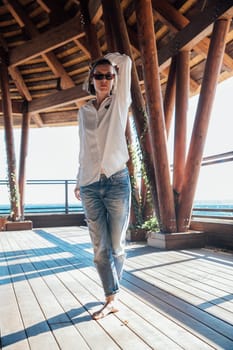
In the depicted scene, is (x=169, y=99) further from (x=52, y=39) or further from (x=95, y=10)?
(x=52, y=39)

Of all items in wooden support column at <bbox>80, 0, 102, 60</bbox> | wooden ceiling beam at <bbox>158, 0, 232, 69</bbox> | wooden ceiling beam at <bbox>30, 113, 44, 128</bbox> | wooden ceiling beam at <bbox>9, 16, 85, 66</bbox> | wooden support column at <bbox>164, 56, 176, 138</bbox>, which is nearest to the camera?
wooden ceiling beam at <bbox>158, 0, 232, 69</bbox>

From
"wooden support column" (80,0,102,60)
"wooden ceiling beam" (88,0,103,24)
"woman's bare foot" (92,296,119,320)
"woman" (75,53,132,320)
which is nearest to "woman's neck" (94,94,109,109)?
"woman" (75,53,132,320)

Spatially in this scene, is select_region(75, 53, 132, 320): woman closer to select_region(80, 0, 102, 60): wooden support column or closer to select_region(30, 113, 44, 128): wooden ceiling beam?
select_region(80, 0, 102, 60): wooden support column

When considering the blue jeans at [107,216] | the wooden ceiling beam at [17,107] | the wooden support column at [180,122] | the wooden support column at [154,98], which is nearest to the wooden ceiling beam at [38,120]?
the wooden ceiling beam at [17,107]

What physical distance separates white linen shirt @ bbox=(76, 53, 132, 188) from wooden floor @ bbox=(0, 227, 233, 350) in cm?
70

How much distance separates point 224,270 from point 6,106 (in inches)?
239

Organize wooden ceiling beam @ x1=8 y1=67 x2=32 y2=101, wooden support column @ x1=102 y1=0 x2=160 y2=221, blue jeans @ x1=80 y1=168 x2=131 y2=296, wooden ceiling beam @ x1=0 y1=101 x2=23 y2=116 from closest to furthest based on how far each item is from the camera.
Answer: blue jeans @ x1=80 y1=168 x2=131 y2=296
wooden support column @ x1=102 y1=0 x2=160 y2=221
wooden ceiling beam @ x1=8 y1=67 x2=32 y2=101
wooden ceiling beam @ x1=0 y1=101 x2=23 y2=116

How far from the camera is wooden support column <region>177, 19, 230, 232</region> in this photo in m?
3.85

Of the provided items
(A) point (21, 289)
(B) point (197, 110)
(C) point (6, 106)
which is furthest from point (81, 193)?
(C) point (6, 106)

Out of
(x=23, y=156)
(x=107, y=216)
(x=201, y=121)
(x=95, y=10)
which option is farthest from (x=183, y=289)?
(x=23, y=156)

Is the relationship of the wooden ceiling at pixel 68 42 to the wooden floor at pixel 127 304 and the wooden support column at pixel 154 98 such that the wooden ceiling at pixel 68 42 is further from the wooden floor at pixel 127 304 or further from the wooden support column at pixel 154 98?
the wooden floor at pixel 127 304

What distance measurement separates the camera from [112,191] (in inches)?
74.5

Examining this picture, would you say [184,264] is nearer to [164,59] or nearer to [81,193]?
[81,193]

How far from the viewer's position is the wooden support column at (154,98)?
4.24 meters
